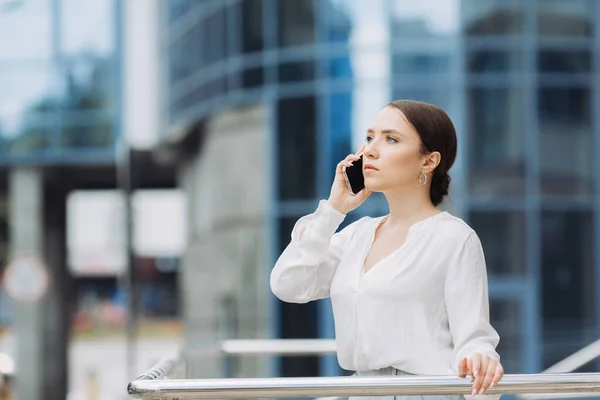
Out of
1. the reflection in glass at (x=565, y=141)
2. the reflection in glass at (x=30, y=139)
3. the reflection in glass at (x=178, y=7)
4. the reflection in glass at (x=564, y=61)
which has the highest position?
the reflection in glass at (x=178, y=7)

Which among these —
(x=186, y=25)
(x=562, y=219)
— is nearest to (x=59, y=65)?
(x=186, y=25)

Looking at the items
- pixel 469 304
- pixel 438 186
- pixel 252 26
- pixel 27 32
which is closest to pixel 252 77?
pixel 252 26

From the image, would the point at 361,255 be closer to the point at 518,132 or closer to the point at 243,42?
the point at 518,132

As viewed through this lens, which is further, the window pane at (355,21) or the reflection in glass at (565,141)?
the window pane at (355,21)

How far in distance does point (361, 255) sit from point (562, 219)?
13176mm

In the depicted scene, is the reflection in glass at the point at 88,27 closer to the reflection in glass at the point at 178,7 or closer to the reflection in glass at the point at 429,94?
the reflection in glass at the point at 178,7

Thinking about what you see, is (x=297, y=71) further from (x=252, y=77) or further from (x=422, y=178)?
(x=422, y=178)

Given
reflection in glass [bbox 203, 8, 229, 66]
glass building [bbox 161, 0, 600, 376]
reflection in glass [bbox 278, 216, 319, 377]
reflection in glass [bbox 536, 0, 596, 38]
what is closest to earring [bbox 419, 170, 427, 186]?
glass building [bbox 161, 0, 600, 376]

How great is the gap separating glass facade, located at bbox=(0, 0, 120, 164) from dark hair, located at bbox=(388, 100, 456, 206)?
18831mm

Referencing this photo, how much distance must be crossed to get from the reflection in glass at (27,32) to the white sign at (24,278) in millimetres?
4726

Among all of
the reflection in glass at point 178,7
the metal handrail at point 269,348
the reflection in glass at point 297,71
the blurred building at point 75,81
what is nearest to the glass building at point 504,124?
the reflection in glass at point 297,71

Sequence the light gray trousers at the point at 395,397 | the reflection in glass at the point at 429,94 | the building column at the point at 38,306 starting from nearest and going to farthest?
the light gray trousers at the point at 395,397 < the reflection in glass at the point at 429,94 < the building column at the point at 38,306

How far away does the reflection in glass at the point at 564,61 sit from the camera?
15789 millimetres

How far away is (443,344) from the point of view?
9.70 ft
